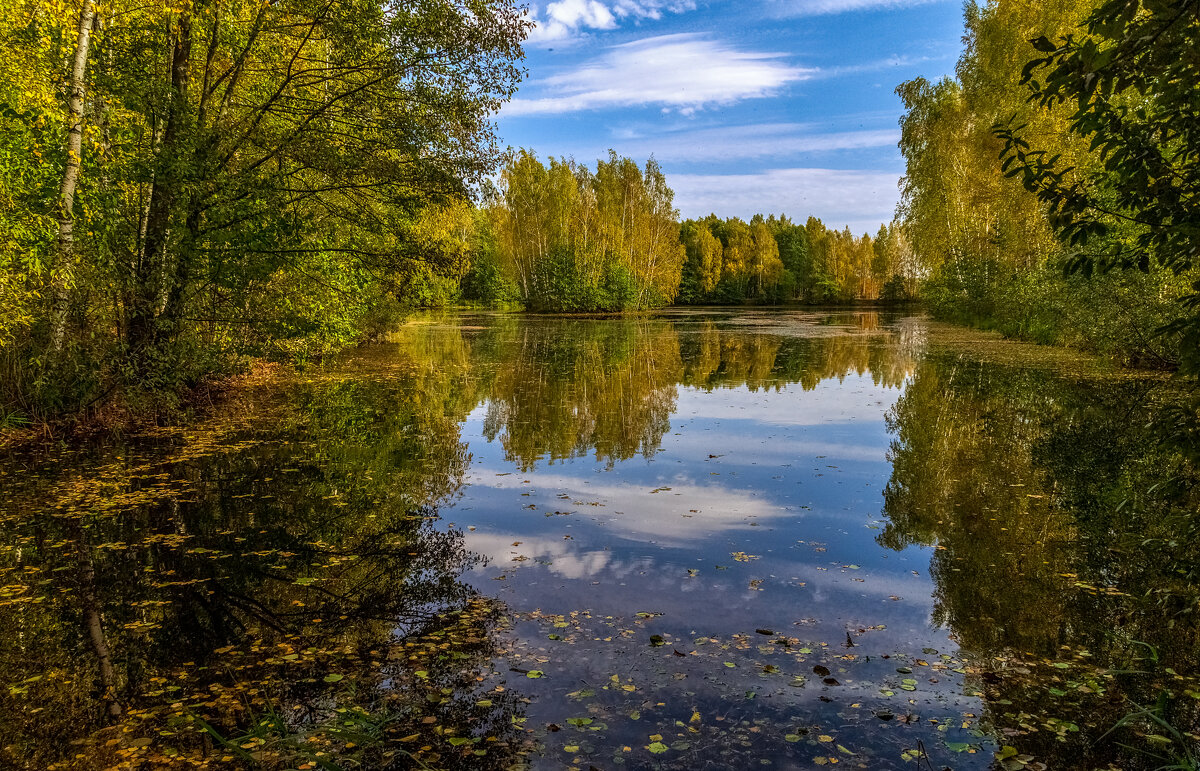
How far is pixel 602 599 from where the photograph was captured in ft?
21.8

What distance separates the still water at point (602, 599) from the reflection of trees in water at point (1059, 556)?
33 mm

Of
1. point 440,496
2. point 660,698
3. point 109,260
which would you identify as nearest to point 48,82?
point 109,260

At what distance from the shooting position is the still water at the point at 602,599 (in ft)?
14.3

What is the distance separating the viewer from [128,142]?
1163 centimetres

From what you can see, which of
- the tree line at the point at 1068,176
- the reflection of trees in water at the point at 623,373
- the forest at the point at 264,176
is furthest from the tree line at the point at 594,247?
the forest at the point at 264,176

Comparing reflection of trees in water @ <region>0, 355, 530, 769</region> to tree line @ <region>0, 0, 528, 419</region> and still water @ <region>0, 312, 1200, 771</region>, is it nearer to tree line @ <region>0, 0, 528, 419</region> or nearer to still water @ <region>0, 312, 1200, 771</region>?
still water @ <region>0, 312, 1200, 771</region>

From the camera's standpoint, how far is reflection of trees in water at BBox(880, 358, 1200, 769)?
4.55 metres

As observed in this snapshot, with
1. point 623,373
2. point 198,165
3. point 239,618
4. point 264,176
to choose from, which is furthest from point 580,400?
point 239,618

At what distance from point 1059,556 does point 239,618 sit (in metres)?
8.25

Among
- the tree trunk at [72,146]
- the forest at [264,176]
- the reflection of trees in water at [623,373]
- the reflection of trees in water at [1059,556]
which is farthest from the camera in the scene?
the reflection of trees in water at [623,373]

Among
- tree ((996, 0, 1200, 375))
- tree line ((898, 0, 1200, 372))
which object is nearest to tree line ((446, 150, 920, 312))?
tree line ((898, 0, 1200, 372))

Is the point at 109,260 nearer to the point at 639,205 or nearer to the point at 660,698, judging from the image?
the point at 660,698

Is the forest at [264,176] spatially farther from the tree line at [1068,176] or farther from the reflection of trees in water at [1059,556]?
the reflection of trees in water at [1059,556]

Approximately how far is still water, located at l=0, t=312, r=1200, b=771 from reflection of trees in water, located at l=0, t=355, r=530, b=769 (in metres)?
0.03
